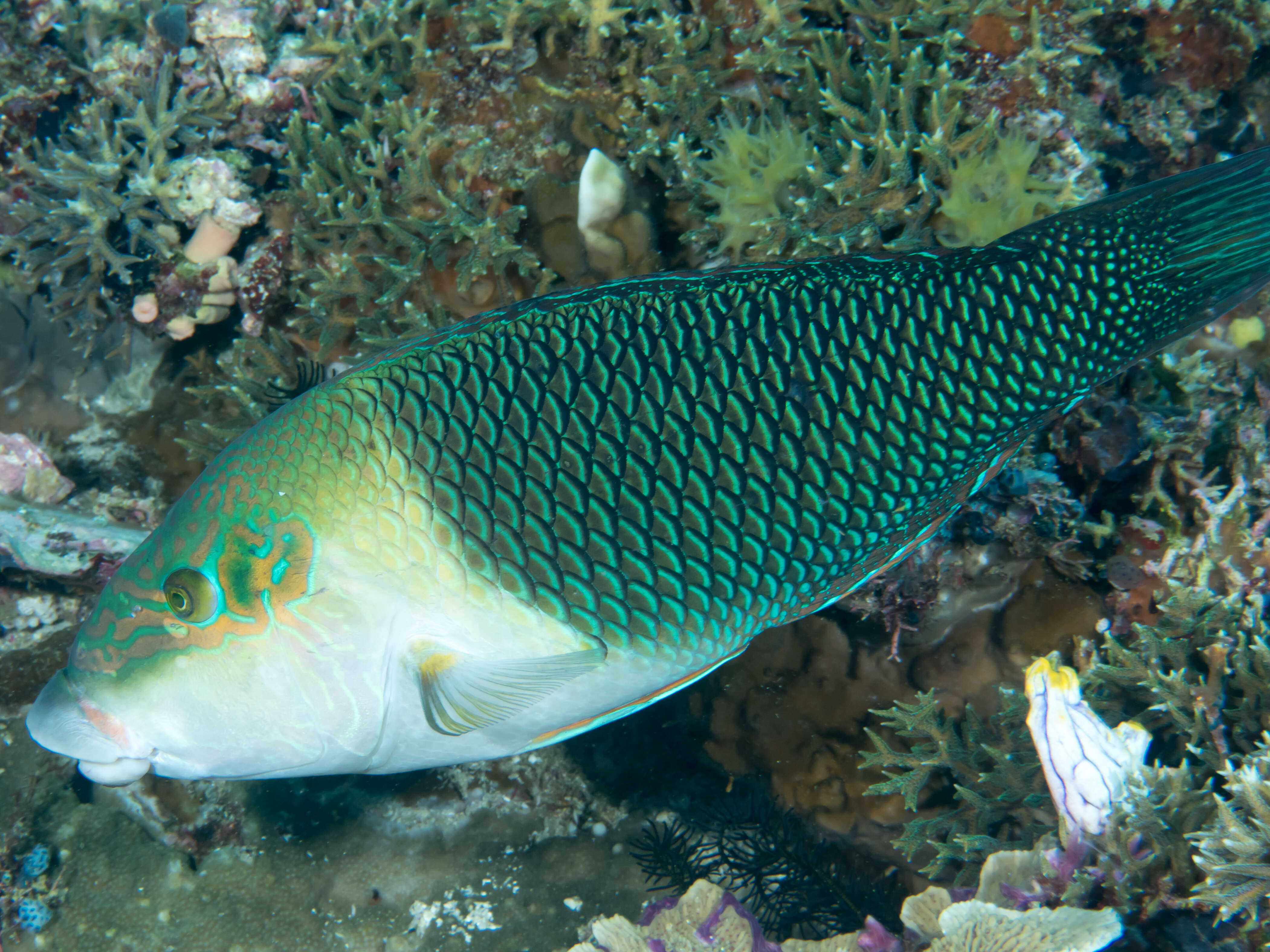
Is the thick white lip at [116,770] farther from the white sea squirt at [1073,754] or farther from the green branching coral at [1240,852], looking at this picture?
the green branching coral at [1240,852]

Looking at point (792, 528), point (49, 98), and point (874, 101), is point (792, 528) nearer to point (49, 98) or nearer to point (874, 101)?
point (874, 101)

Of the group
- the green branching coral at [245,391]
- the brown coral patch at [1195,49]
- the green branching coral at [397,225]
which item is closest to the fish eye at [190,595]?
the green branching coral at [397,225]

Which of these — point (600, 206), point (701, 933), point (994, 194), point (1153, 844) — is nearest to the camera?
point (1153, 844)

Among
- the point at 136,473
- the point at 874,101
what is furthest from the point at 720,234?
the point at 136,473

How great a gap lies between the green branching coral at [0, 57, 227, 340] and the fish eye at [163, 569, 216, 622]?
3.03 m

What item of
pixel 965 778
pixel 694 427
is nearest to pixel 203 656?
pixel 694 427

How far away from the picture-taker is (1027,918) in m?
1.84

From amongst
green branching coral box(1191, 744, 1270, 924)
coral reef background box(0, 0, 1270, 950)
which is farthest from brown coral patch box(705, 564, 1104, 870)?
green branching coral box(1191, 744, 1270, 924)

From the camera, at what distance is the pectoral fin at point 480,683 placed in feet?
5.98

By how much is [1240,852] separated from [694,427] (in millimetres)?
1865

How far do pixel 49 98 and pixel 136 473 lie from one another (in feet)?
8.45

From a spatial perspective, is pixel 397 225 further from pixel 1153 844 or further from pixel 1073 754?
pixel 1153 844

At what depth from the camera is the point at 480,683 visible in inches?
71.7

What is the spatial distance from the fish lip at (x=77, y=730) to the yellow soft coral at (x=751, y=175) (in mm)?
2960
